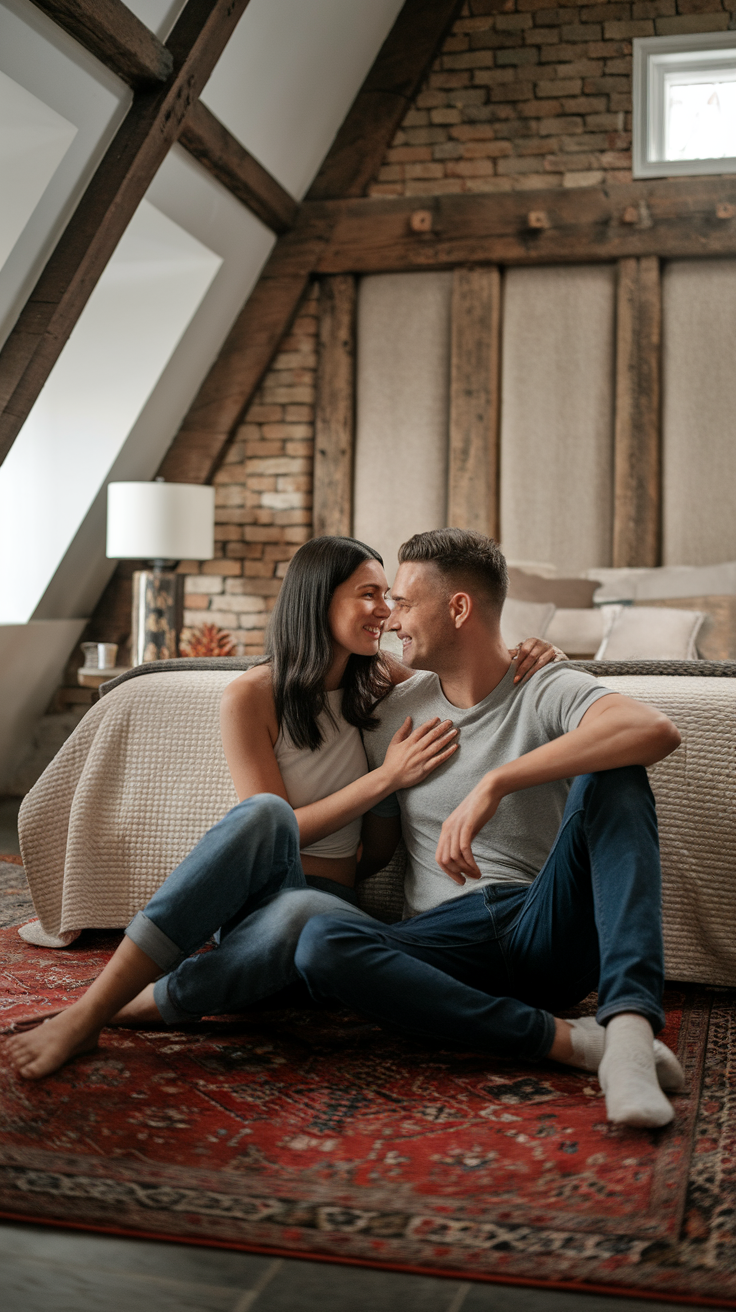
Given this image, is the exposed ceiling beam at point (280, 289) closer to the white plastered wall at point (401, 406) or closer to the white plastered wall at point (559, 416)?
the white plastered wall at point (401, 406)

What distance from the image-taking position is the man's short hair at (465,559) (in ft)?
6.15

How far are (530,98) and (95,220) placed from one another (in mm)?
2213

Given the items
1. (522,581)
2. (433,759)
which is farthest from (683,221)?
(433,759)

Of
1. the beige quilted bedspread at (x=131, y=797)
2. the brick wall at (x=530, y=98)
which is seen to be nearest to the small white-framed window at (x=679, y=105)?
the brick wall at (x=530, y=98)

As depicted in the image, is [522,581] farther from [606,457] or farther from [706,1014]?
[706,1014]

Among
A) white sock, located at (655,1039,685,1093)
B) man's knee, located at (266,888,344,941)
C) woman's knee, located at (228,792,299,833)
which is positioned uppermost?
woman's knee, located at (228,792,299,833)

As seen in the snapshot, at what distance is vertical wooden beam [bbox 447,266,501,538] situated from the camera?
481 cm

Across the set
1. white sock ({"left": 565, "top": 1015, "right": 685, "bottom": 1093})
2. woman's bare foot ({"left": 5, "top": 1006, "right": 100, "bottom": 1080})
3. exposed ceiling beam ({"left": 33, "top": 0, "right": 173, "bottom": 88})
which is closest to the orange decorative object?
exposed ceiling beam ({"left": 33, "top": 0, "right": 173, "bottom": 88})

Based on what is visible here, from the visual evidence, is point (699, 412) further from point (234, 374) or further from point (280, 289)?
point (234, 374)

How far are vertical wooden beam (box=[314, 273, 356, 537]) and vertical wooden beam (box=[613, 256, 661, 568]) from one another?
3.75ft

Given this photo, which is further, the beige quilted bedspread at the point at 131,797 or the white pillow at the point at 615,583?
the white pillow at the point at 615,583

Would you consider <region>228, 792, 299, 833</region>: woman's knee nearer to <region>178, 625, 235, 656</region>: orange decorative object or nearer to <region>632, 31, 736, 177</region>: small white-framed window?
<region>178, 625, 235, 656</region>: orange decorative object

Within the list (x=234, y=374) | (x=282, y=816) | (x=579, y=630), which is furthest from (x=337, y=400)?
(x=282, y=816)

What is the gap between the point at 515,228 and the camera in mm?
4770
